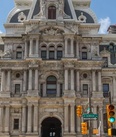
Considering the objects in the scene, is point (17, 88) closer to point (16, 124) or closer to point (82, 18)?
point (16, 124)

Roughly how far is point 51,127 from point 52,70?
34.0 ft

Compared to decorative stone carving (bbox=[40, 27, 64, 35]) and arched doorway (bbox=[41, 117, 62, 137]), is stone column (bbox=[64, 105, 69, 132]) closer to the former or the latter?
arched doorway (bbox=[41, 117, 62, 137])

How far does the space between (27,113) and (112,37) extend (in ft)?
65.7

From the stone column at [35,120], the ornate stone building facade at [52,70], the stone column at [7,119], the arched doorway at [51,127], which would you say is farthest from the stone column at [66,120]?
the stone column at [7,119]

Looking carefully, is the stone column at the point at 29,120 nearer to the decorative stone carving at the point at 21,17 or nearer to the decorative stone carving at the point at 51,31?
the decorative stone carving at the point at 51,31

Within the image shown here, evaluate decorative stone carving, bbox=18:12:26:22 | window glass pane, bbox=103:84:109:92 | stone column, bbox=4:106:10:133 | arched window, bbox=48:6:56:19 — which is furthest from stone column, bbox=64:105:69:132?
decorative stone carving, bbox=18:12:26:22

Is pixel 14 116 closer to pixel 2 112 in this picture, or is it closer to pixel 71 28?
pixel 2 112

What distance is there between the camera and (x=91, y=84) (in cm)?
4997

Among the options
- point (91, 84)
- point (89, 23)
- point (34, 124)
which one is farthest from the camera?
point (89, 23)

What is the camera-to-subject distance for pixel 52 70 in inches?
1969

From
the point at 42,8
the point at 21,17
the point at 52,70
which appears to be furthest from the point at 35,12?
the point at 52,70

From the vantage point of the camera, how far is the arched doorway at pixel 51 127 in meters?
52.4

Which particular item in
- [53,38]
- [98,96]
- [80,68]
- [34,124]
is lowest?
[34,124]

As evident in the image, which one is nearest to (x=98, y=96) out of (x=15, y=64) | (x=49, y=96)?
(x=49, y=96)
